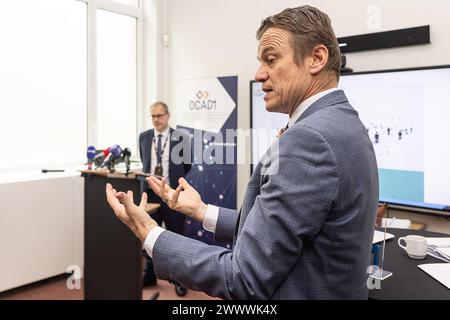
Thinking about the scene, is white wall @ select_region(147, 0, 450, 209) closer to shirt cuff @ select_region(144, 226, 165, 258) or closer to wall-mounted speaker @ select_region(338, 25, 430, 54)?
wall-mounted speaker @ select_region(338, 25, 430, 54)

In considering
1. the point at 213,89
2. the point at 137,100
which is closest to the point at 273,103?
the point at 213,89

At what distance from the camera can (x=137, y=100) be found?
4.81m

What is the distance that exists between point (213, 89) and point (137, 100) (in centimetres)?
118

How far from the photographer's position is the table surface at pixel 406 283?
1.08m

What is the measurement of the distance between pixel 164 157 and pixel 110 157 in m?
0.99

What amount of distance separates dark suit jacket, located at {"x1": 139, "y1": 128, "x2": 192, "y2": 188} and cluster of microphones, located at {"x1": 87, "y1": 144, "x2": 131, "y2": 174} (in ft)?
2.88

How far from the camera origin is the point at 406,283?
1.18 m

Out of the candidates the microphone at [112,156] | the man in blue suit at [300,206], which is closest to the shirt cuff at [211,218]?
the man in blue suit at [300,206]

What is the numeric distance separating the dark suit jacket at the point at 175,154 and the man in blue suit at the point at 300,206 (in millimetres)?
2734

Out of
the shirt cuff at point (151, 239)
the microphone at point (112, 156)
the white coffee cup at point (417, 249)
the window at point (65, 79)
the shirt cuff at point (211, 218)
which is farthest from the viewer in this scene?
the window at point (65, 79)

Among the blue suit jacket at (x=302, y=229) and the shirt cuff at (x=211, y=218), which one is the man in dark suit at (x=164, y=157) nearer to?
the shirt cuff at (x=211, y=218)

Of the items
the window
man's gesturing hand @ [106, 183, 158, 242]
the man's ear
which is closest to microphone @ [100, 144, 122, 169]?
the window

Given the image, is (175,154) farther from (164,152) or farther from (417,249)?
(417,249)
